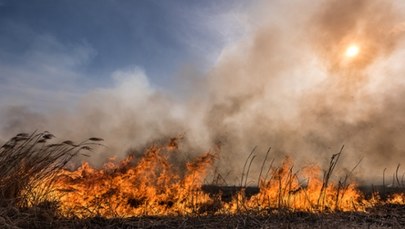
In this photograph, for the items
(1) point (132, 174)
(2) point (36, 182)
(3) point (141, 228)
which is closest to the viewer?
(3) point (141, 228)

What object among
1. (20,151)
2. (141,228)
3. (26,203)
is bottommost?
(141,228)

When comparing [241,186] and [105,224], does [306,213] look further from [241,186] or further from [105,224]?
[105,224]

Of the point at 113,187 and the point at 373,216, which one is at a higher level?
the point at 113,187

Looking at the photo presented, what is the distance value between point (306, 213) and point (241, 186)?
4.09 ft

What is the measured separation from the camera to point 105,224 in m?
6.12

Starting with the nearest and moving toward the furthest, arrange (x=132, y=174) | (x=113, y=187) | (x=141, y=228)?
(x=141, y=228) → (x=113, y=187) → (x=132, y=174)

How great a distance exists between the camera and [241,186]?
6953 mm

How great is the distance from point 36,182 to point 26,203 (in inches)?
28.1

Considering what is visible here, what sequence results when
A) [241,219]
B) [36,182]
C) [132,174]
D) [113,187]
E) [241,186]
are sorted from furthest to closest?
[132,174], [113,187], [36,182], [241,186], [241,219]

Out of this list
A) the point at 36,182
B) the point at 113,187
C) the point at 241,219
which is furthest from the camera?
the point at 113,187

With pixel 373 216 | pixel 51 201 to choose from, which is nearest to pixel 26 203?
pixel 51 201

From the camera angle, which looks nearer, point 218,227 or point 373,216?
point 218,227

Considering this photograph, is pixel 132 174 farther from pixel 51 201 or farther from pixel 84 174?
pixel 51 201

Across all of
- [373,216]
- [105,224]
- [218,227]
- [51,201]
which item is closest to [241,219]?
[218,227]
